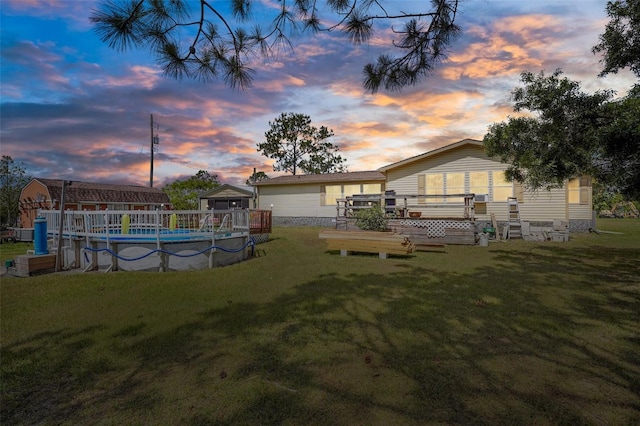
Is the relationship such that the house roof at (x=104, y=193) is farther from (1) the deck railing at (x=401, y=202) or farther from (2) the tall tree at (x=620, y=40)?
(2) the tall tree at (x=620, y=40)

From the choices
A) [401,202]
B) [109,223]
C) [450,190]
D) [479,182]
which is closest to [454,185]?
[450,190]

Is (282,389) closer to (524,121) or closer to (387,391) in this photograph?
(387,391)

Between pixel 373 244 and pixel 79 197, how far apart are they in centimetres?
2550

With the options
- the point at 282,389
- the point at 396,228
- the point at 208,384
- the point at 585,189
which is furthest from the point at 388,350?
the point at 585,189

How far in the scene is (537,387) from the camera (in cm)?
314

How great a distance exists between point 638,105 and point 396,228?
9880 mm

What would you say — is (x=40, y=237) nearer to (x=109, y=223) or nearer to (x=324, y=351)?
(x=109, y=223)

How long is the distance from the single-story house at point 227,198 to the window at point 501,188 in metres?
18.0

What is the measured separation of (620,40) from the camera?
292 inches

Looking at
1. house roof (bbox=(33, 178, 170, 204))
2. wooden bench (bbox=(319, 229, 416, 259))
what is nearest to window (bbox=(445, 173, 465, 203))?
wooden bench (bbox=(319, 229, 416, 259))

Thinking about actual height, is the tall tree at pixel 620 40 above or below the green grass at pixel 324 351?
above

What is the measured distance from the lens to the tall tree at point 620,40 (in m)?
7.12

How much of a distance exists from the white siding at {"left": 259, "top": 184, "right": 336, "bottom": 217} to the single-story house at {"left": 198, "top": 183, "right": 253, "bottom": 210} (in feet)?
4.94

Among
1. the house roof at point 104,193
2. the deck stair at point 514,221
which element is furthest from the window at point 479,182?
the house roof at point 104,193
